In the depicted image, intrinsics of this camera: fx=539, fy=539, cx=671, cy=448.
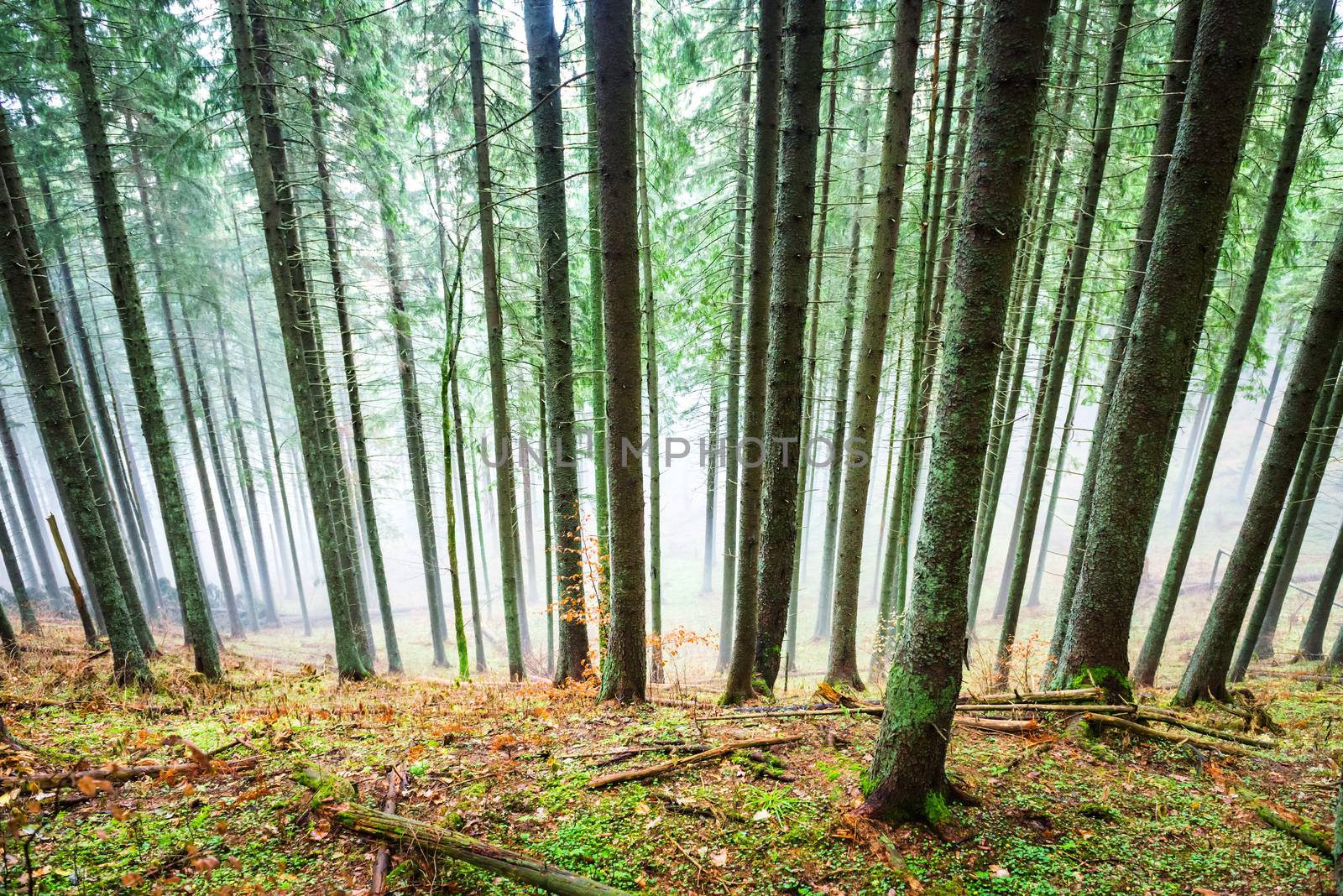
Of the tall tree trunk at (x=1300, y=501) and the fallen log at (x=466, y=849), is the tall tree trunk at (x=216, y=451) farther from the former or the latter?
the tall tree trunk at (x=1300, y=501)

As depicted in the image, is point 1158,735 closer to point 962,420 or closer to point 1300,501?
point 962,420

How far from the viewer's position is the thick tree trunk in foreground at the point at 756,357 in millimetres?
5945

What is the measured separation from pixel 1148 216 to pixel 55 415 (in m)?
14.2

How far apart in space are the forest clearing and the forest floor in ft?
0.11

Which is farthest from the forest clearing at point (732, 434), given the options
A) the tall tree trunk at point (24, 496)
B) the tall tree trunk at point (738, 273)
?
the tall tree trunk at point (24, 496)

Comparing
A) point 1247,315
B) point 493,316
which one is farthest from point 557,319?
point 1247,315

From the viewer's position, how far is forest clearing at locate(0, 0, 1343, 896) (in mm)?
3301

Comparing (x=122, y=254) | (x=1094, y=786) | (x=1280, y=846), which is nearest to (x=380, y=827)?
(x=1094, y=786)

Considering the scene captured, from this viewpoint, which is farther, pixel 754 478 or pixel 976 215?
pixel 754 478

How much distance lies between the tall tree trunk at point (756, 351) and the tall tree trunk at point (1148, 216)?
341 centimetres

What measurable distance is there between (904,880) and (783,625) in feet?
12.1

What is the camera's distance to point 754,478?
6.76 metres

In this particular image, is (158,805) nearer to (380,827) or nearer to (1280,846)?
(380,827)

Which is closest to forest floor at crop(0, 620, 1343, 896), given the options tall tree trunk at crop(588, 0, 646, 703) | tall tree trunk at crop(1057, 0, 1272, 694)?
tall tree trunk at crop(588, 0, 646, 703)
